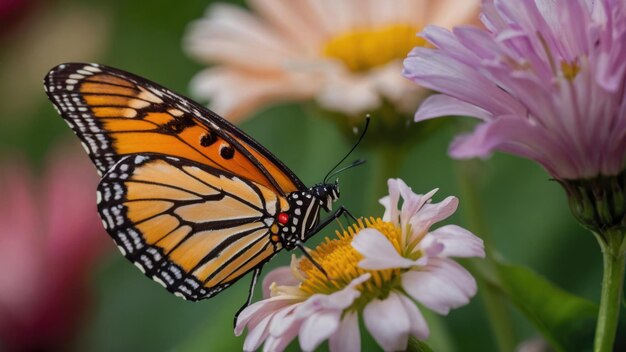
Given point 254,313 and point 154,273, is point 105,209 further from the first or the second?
point 254,313

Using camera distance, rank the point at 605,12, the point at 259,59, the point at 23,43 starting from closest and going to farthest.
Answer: the point at 605,12, the point at 259,59, the point at 23,43

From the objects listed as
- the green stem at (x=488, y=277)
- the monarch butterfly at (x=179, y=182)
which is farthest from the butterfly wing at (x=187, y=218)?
the green stem at (x=488, y=277)

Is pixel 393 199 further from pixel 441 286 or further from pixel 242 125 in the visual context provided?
pixel 242 125

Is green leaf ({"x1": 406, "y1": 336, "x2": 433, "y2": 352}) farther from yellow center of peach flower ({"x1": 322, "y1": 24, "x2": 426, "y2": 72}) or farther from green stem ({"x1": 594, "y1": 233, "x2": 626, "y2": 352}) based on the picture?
yellow center of peach flower ({"x1": 322, "y1": 24, "x2": 426, "y2": 72})

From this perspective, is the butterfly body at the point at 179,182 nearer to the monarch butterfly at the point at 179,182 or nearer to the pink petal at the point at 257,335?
the monarch butterfly at the point at 179,182

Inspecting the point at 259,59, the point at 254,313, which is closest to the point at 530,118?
the point at 254,313

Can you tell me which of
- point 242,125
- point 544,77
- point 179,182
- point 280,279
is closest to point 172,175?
point 179,182
